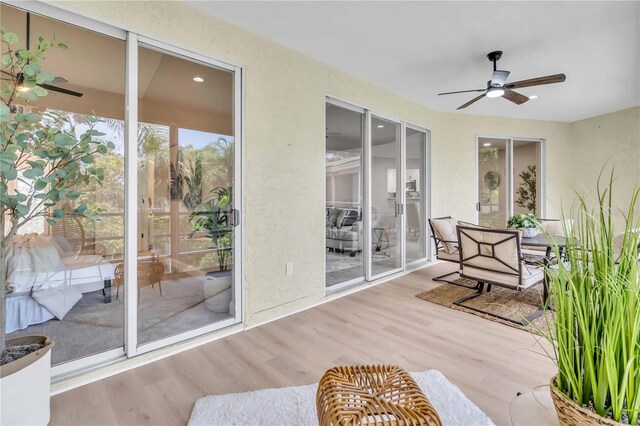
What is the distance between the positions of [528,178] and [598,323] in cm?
703

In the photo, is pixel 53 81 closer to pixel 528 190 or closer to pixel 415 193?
pixel 415 193

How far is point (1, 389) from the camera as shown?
146 centimetres

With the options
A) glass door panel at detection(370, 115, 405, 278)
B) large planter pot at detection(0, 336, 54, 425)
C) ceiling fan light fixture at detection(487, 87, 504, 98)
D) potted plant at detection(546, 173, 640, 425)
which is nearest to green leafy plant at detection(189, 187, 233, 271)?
large planter pot at detection(0, 336, 54, 425)

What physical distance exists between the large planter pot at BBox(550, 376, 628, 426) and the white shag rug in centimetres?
95

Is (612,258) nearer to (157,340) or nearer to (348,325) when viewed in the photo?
(348,325)

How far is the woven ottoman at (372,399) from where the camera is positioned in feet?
3.85

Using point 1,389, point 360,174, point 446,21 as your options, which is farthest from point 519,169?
point 1,389

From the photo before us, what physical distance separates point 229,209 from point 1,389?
179cm

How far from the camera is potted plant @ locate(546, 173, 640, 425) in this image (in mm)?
785

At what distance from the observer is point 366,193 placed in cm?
421

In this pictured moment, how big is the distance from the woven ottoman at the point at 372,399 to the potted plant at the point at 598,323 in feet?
1.63

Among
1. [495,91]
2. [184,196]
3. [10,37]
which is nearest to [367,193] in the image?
[495,91]

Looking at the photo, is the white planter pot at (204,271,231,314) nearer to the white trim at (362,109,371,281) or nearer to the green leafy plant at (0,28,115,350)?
the green leafy plant at (0,28,115,350)

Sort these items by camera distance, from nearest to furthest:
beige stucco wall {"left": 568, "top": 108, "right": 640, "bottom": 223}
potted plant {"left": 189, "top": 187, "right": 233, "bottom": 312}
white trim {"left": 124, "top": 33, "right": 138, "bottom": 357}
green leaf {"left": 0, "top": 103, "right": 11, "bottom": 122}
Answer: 1. green leaf {"left": 0, "top": 103, "right": 11, "bottom": 122}
2. white trim {"left": 124, "top": 33, "right": 138, "bottom": 357}
3. potted plant {"left": 189, "top": 187, "right": 233, "bottom": 312}
4. beige stucco wall {"left": 568, "top": 108, "right": 640, "bottom": 223}
